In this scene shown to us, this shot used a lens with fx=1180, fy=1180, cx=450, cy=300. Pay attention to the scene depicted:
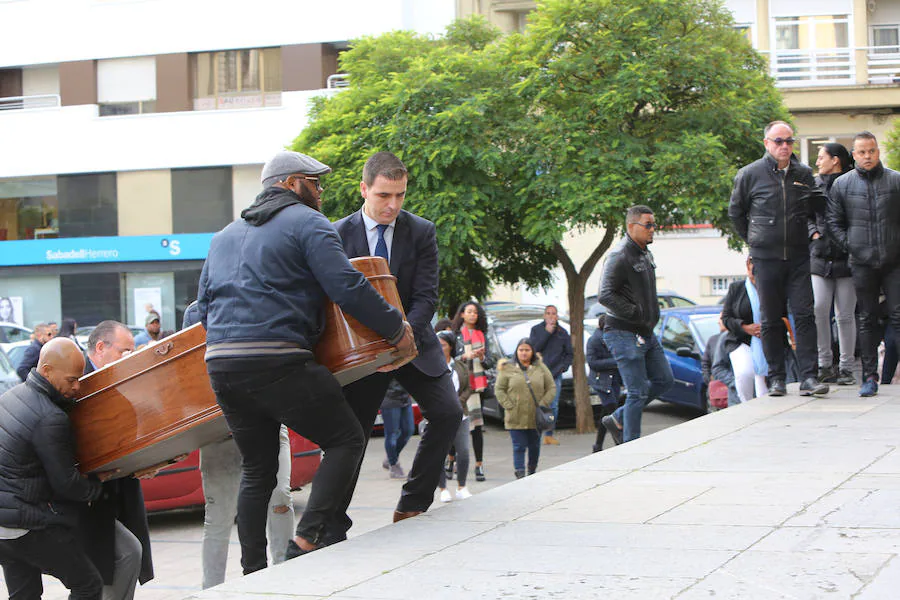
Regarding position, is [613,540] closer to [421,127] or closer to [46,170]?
[421,127]

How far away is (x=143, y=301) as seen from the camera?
33531mm

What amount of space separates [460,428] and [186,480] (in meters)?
2.55

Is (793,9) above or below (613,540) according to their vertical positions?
above

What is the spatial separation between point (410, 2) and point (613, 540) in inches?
1189

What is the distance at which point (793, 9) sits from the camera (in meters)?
34.9

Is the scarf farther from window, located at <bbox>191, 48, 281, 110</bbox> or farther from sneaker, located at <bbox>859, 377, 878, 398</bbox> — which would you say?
window, located at <bbox>191, 48, 281, 110</bbox>

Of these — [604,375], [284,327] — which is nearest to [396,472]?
[604,375]

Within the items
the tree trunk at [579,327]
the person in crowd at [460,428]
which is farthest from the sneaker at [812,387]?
the tree trunk at [579,327]

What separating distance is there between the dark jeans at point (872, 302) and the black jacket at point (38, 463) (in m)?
6.19

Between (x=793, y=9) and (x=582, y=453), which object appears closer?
(x=582, y=453)

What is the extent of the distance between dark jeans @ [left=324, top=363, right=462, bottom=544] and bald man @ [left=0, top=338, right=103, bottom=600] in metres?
1.30

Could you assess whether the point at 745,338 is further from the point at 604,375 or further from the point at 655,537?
the point at 655,537

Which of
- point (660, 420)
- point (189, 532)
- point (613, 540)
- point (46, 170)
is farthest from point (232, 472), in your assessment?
point (46, 170)

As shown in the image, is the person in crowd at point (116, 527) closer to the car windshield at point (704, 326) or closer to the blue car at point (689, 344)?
the blue car at point (689, 344)
